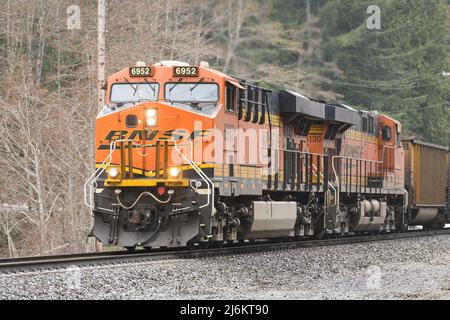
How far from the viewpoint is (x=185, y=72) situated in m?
19.5

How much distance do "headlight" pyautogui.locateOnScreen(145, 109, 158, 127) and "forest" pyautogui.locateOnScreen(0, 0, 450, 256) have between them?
23.9ft

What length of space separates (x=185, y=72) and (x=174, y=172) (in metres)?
2.22

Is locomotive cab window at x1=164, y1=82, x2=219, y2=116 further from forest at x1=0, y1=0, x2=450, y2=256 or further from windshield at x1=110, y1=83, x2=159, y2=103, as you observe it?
forest at x1=0, y1=0, x2=450, y2=256

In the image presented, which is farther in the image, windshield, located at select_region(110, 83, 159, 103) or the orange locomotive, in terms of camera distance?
windshield, located at select_region(110, 83, 159, 103)

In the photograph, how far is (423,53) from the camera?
202 feet

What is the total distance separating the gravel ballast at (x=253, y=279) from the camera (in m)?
12.7

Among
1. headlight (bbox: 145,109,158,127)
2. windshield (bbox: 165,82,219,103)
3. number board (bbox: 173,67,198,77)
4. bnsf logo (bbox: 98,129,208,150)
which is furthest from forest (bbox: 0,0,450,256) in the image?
number board (bbox: 173,67,198,77)

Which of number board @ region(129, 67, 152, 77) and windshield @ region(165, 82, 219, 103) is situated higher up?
number board @ region(129, 67, 152, 77)

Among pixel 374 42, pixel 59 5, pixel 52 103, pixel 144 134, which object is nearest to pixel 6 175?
pixel 52 103

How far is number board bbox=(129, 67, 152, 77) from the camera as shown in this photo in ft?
64.3

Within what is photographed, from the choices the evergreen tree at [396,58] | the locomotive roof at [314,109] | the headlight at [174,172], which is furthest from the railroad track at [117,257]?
the evergreen tree at [396,58]
